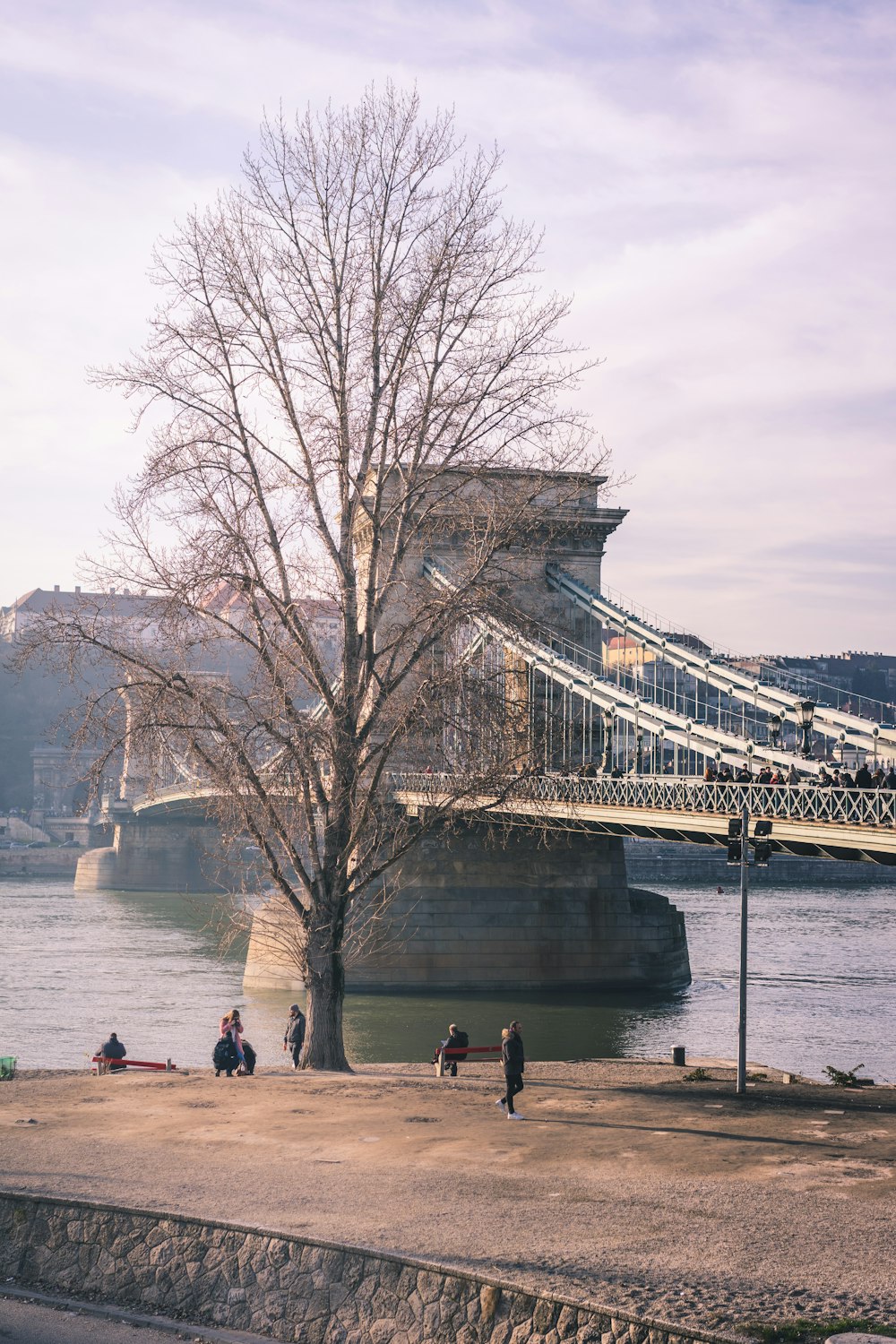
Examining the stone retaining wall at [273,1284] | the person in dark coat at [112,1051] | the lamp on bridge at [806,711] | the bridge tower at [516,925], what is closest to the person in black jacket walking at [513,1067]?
the stone retaining wall at [273,1284]

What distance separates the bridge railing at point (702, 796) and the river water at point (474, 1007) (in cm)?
585

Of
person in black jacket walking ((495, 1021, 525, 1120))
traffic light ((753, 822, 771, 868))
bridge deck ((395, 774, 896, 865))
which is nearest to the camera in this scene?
person in black jacket walking ((495, 1021, 525, 1120))

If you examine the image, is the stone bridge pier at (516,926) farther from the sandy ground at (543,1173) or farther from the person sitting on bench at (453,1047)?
the sandy ground at (543,1173)

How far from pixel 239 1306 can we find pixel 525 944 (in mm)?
36076

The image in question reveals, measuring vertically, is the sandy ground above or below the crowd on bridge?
below

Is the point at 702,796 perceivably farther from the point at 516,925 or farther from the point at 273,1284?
the point at 273,1284

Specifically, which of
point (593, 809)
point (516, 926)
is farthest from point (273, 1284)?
point (516, 926)

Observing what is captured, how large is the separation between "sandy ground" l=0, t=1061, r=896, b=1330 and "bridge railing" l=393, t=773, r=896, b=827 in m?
5.45

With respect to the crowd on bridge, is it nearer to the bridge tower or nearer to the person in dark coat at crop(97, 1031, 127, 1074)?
the person in dark coat at crop(97, 1031, 127, 1074)

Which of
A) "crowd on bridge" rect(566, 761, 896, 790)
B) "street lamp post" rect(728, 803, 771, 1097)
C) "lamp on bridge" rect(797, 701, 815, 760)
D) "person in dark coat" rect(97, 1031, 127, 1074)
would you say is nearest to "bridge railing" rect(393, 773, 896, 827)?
"crowd on bridge" rect(566, 761, 896, 790)

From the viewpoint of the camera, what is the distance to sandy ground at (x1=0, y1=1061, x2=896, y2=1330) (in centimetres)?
1077

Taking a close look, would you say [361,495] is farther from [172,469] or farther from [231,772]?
[231,772]

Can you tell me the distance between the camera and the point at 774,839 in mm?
29562

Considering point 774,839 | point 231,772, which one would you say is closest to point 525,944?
point 774,839
